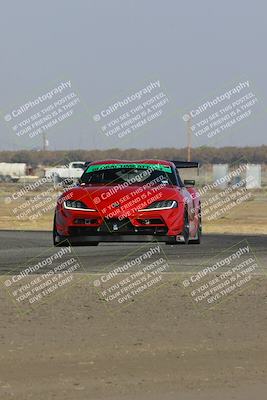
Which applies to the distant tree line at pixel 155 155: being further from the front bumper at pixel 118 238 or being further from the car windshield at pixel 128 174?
the front bumper at pixel 118 238

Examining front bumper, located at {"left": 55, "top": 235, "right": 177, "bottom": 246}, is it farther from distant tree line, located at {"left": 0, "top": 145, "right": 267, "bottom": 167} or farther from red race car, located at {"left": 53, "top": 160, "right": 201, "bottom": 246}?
distant tree line, located at {"left": 0, "top": 145, "right": 267, "bottom": 167}

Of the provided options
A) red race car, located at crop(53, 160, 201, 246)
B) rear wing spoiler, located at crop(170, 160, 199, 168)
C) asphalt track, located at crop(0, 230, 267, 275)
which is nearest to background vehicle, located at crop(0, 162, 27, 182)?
asphalt track, located at crop(0, 230, 267, 275)

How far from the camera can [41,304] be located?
11461 mm

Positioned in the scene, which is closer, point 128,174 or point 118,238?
point 118,238

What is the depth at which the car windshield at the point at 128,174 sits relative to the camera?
697 inches

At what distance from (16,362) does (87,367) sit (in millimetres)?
618

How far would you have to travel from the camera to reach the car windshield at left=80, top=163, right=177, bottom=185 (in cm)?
1770

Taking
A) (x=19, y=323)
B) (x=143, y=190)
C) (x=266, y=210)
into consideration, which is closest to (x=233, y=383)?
(x=19, y=323)

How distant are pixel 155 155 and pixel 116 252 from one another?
6221 inches

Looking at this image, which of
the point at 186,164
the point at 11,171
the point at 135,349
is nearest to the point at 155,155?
the point at 11,171

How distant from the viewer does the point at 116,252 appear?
18.7 meters

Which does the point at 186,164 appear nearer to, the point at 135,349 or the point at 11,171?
the point at 135,349

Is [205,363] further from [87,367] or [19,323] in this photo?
[19,323]

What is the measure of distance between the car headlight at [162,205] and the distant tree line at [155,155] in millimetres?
147562
